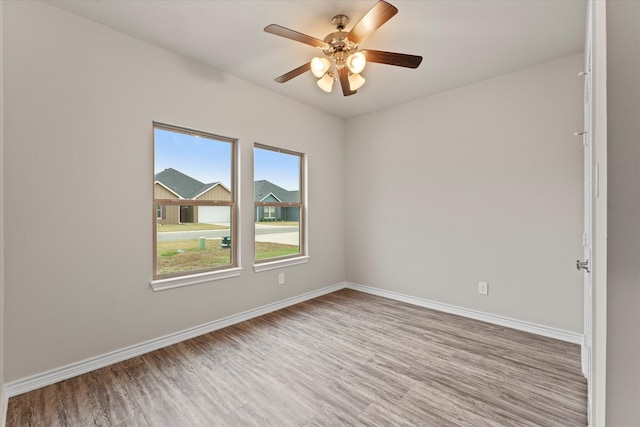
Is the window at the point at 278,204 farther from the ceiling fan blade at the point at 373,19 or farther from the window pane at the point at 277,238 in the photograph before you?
the ceiling fan blade at the point at 373,19

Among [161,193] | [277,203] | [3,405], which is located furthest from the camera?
[277,203]

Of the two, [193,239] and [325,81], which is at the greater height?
[325,81]

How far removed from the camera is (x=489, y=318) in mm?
3109

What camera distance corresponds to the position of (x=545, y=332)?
9.10 feet

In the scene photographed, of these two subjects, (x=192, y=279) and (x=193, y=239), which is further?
(x=193, y=239)

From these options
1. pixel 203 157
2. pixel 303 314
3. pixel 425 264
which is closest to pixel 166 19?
pixel 203 157

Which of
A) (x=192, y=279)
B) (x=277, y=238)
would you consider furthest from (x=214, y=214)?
(x=277, y=238)

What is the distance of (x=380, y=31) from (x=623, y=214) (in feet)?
7.38

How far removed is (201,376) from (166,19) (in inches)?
110

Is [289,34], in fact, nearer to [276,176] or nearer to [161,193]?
[161,193]

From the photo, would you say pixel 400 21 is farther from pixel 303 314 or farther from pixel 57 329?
pixel 57 329

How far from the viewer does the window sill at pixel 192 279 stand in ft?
8.35

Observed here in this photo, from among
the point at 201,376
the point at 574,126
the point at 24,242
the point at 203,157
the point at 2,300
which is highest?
the point at 574,126

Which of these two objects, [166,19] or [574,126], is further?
[574,126]
